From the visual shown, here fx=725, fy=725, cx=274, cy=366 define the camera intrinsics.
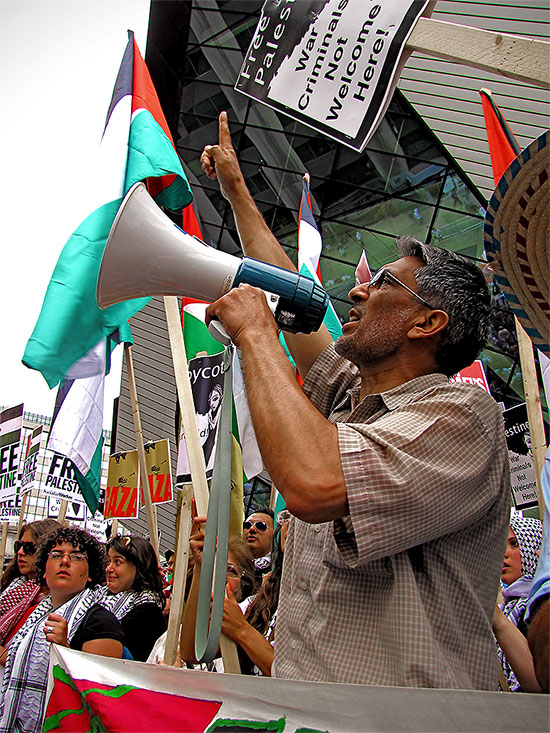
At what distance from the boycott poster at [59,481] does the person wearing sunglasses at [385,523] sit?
17.7 feet

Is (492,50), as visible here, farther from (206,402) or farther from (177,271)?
(206,402)

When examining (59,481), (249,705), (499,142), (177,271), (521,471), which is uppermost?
(499,142)

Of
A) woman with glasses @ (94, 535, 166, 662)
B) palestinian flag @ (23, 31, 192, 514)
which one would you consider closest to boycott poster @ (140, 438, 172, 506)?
palestinian flag @ (23, 31, 192, 514)

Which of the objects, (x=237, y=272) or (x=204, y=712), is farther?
(x=237, y=272)

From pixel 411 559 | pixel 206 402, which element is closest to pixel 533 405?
pixel 206 402

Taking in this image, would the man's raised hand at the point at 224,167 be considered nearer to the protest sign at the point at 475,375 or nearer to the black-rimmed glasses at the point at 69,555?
the black-rimmed glasses at the point at 69,555

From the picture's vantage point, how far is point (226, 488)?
155 cm

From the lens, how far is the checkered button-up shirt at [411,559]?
49.5 inches

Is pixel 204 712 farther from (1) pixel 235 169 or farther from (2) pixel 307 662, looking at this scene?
(1) pixel 235 169

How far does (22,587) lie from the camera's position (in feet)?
14.8

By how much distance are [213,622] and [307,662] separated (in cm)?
20

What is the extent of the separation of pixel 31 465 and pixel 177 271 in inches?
277

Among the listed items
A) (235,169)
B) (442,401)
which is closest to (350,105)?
(235,169)

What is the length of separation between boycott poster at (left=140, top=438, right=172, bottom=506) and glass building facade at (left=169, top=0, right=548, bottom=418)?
28.5ft
